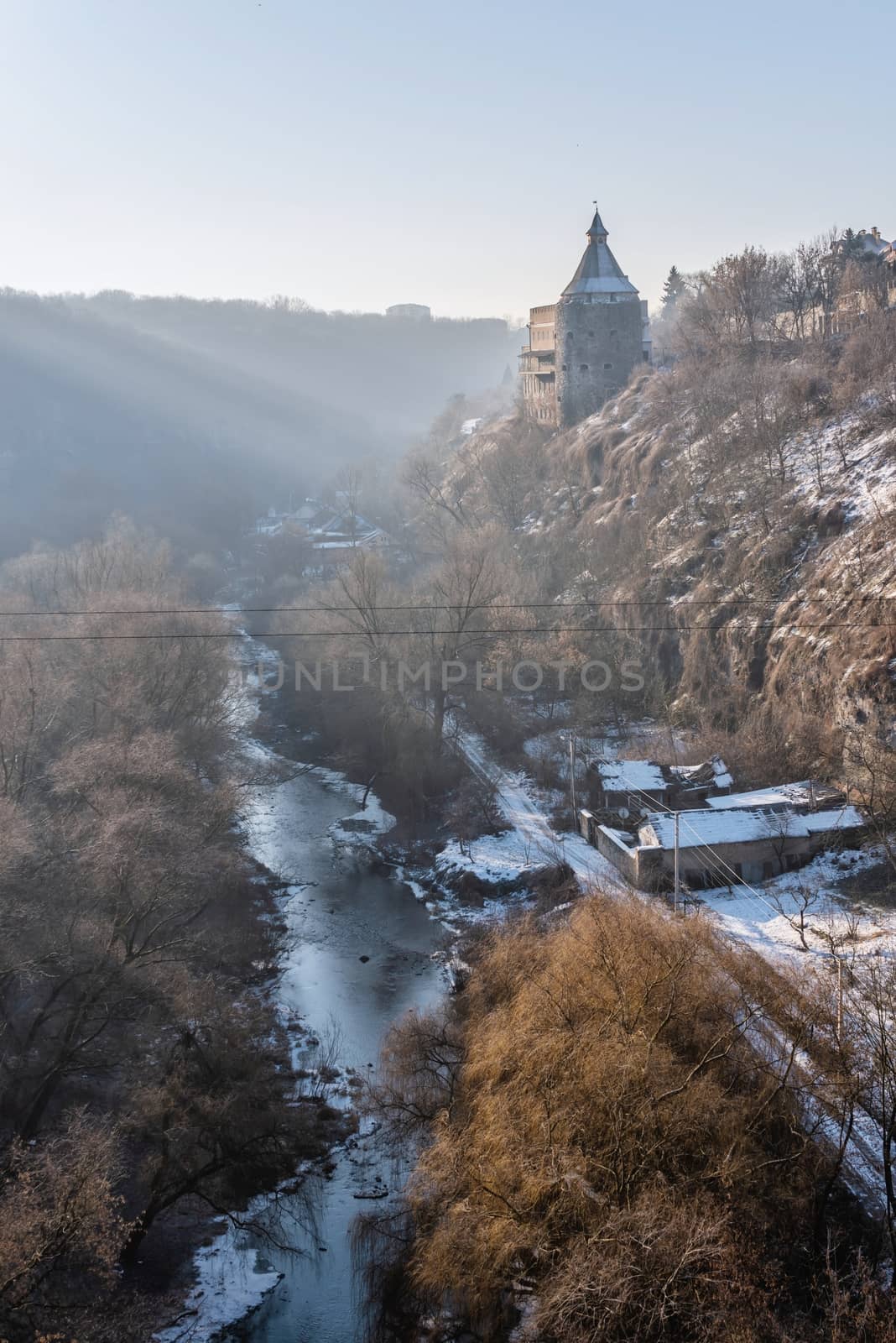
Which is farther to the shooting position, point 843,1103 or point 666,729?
point 666,729

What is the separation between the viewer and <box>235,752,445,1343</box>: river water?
12617 millimetres

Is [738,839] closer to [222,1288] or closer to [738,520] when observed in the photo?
[222,1288]

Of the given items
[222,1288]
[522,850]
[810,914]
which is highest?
[810,914]

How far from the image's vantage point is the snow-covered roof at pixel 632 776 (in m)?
25.0

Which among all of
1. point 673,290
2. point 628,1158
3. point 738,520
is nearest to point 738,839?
point 628,1158

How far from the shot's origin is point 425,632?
32500mm

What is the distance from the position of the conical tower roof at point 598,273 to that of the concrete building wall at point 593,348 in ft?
1.49

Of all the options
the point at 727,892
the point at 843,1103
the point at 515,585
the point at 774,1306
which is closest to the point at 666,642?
the point at 515,585

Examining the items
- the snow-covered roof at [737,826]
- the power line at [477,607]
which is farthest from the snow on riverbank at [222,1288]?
the power line at [477,607]

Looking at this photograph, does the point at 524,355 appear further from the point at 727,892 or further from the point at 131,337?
the point at 131,337

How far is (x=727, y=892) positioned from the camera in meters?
20.9

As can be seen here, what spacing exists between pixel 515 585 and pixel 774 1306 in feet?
94.9

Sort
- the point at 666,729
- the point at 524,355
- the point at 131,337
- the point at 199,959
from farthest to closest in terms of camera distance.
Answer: the point at 131,337 → the point at 524,355 → the point at 666,729 → the point at 199,959

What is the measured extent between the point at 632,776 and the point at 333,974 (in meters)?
9.06
